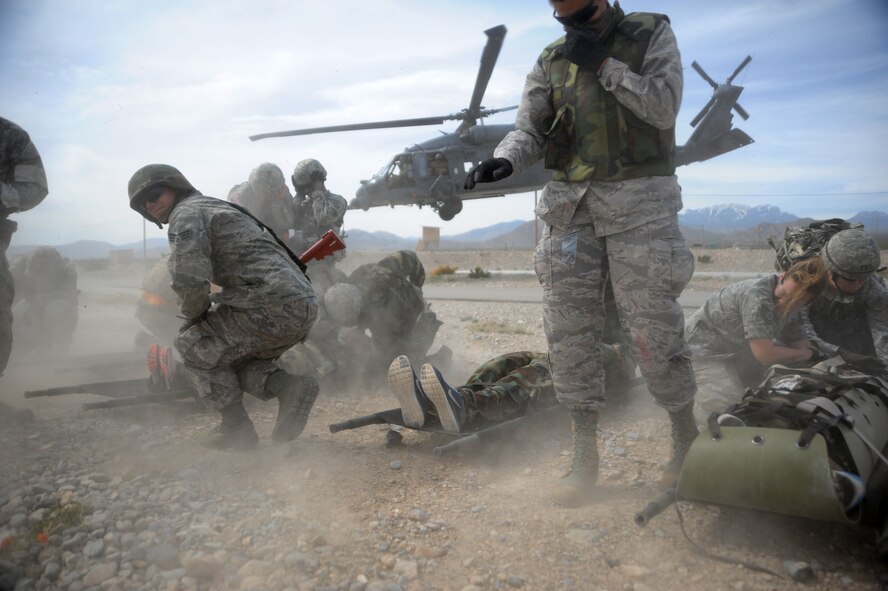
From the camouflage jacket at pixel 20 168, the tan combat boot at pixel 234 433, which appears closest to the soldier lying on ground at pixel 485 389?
the tan combat boot at pixel 234 433

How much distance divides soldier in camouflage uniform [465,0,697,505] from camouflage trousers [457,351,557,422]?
0.65 metres

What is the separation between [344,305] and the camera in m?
5.11

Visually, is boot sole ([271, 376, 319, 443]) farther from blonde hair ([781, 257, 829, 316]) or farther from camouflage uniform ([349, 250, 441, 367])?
blonde hair ([781, 257, 829, 316])

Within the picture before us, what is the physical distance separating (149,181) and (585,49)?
2.26 meters

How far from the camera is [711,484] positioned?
2.17 metres

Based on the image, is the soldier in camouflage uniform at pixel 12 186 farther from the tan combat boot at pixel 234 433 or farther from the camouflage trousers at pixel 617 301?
the camouflage trousers at pixel 617 301

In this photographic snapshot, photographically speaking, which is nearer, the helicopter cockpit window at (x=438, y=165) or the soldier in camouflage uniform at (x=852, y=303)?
the soldier in camouflage uniform at (x=852, y=303)

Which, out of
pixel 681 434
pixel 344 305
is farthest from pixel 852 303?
pixel 344 305

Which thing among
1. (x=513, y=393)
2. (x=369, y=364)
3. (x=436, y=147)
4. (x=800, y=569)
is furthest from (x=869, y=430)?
(x=436, y=147)

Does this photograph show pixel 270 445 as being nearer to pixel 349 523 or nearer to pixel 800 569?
pixel 349 523

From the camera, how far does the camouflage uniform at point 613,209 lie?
261 cm

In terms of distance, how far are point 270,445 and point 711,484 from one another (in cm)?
230

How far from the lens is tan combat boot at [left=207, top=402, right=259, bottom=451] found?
341cm

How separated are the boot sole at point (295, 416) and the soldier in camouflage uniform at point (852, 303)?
2.92 meters
